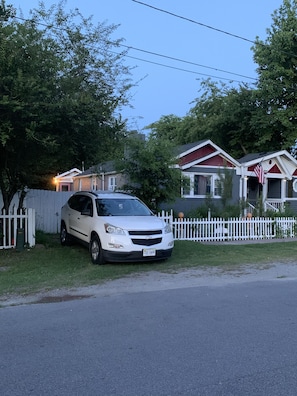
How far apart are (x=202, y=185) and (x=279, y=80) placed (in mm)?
12635

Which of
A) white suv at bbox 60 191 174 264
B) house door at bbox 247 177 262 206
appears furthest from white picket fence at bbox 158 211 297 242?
house door at bbox 247 177 262 206

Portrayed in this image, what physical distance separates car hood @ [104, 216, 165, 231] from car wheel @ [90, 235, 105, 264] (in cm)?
61

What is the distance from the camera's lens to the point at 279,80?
95.4ft

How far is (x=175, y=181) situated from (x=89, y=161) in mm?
3417

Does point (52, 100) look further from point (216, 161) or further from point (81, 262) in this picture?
point (216, 161)

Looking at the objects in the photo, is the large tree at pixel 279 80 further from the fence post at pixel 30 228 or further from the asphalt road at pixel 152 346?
the asphalt road at pixel 152 346

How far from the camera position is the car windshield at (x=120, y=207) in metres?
10.8

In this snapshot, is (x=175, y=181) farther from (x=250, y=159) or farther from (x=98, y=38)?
(x=250, y=159)

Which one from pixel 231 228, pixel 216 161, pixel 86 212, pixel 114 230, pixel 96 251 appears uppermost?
pixel 216 161

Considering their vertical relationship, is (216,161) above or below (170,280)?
above

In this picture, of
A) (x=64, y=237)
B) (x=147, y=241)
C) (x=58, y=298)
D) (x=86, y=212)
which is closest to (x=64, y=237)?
(x=64, y=237)

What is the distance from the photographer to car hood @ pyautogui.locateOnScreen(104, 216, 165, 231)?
31.9 ft

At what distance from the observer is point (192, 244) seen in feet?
45.1

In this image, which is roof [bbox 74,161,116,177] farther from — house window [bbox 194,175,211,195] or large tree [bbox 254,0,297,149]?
large tree [bbox 254,0,297,149]
